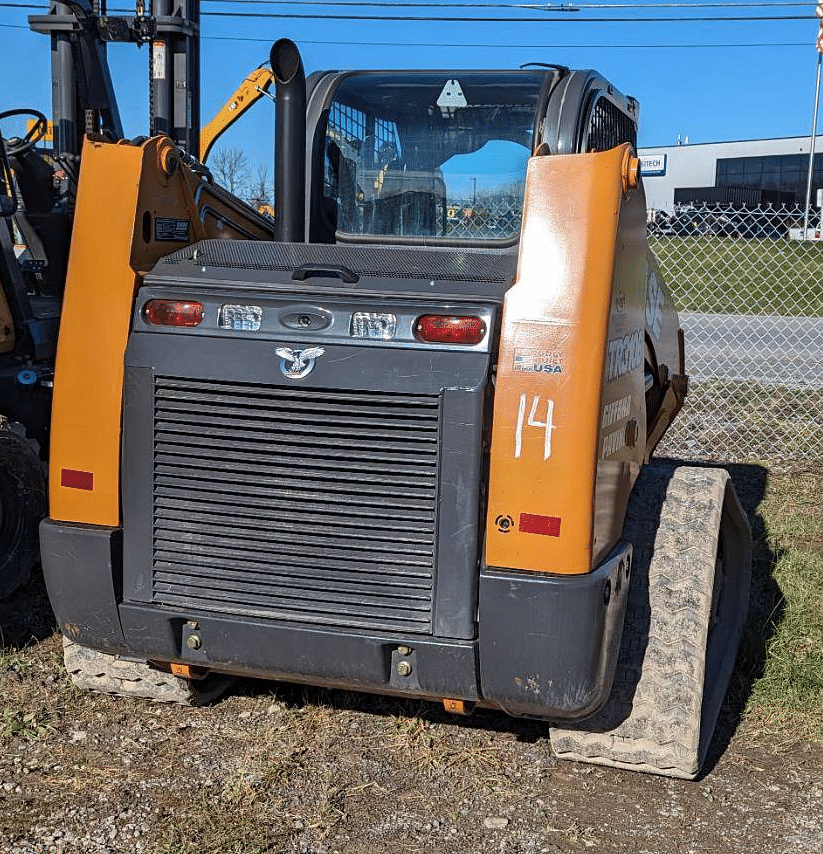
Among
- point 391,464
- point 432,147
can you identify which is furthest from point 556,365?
point 432,147

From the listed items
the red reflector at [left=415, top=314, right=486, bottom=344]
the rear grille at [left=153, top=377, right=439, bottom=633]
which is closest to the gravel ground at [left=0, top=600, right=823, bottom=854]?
the rear grille at [left=153, top=377, right=439, bottom=633]

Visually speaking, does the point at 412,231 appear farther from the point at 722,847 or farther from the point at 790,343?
Result: the point at 790,343

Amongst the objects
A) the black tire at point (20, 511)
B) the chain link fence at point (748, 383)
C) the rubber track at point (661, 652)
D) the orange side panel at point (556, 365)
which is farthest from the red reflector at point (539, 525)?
the chain link fence at point (748, 383)

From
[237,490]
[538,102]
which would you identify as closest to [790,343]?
[538,102]

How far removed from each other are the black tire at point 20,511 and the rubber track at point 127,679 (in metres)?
1.15

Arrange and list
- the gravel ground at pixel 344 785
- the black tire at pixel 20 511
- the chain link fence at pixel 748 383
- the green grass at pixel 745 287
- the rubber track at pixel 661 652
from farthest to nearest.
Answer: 1. the green grass at pixel 745 287
2. the chain link fence at pixel 748 383
3. the black tire at pixel 20 511
4. the rubber track at pixel 661 652
5. the gravel ground at pixel 344 785

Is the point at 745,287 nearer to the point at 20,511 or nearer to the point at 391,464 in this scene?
the point at 20,511

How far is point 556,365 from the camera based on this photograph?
3154 mm

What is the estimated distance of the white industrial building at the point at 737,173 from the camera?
62375 mm

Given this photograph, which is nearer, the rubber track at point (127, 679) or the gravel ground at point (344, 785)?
the gravel ground at point (344, 785)

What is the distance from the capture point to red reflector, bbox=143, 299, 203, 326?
3.46 m

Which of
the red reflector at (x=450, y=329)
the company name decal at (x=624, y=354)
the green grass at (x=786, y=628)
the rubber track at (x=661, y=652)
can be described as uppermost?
the red reflector at (x=450, y=329)

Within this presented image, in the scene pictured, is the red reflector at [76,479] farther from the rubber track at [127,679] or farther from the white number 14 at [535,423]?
the white number 14 at [535,423]

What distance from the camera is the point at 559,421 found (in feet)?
10.3
